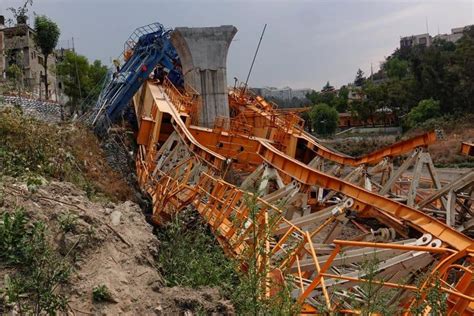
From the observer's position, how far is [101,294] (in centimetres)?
487

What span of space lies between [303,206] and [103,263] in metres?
3.65

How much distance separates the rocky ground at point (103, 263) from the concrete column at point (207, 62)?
1345cm

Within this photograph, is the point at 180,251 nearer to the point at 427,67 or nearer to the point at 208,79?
the point at 208,79

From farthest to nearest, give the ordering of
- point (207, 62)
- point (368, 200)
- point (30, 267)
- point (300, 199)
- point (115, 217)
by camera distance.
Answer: point (207, 62)
point (300, 199)
point (115, 217)
point (368, 200)
point (30, 267)

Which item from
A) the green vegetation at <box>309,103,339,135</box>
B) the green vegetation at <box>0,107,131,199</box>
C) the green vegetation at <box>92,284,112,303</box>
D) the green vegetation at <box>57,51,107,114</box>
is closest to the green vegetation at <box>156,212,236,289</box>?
the green vegetation at <box>92,284,112,303</box>

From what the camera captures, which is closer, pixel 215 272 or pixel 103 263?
pixel 103 263

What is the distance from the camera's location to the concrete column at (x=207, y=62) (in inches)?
783

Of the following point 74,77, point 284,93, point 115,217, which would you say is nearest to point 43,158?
point 115,217

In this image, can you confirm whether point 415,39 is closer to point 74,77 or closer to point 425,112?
point 425,112

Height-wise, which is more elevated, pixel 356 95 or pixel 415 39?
A: pixel 415 39

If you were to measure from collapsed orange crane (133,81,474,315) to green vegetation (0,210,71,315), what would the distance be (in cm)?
170

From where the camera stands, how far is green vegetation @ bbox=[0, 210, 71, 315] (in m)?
4.21

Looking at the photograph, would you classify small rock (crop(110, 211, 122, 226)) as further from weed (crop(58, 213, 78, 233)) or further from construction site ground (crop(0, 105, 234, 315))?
weed (crop(58, 213, 78, 233))

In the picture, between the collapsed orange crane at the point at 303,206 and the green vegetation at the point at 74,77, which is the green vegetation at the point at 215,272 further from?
the green vegetation at the point at 74,77
